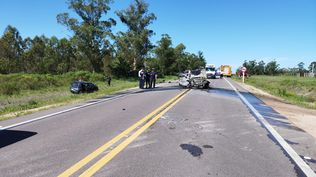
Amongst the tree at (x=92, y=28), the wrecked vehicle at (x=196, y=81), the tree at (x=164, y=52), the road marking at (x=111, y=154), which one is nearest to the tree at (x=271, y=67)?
the tree at (x=164, y=52)

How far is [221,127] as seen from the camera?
32.6 ft

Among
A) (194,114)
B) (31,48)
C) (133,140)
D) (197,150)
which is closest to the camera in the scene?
(197,150)

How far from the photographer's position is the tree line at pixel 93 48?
207 ft

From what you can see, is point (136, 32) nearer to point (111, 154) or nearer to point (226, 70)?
point (226, 70)

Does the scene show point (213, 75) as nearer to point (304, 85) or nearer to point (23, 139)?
point (304, 85)

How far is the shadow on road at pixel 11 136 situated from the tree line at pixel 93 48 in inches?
2098

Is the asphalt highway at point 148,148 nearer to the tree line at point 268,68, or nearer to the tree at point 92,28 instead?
the tree at point 92,28

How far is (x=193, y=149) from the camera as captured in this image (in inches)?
283

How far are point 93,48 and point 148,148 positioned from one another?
190 feet

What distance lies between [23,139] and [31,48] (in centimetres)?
8108

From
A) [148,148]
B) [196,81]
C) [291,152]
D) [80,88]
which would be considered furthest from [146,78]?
[291,152]

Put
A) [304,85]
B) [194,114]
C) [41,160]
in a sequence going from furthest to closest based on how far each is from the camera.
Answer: [304,85] → [194,114] → [41,160]

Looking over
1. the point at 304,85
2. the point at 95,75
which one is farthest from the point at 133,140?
the point at 95,75

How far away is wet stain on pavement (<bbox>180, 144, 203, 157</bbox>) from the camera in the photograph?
6803mm
